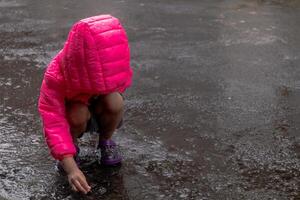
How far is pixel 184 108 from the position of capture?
3871 mm

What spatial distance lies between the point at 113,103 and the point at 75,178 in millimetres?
471

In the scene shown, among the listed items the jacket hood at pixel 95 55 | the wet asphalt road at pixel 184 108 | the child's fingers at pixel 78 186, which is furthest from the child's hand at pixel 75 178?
the jacket hood at pixel 95 55

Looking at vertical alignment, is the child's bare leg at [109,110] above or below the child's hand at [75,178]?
above

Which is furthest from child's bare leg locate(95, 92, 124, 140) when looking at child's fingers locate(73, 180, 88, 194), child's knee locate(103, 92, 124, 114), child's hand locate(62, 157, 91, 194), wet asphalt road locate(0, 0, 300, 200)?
child's fingers locate(73, 180, 88, 194)

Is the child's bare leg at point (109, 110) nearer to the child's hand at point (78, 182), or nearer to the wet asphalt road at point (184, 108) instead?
the wet asphalt road at point (184, 108)

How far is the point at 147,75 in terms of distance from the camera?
4559 mm

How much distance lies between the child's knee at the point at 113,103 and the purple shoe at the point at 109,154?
0.27 meters

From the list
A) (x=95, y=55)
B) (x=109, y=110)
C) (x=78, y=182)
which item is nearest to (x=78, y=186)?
(x=78, y=182)

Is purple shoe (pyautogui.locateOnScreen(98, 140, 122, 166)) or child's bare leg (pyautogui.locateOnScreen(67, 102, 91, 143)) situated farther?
purple shoe (pyautogui.locateOnScreen(98, 140, 122, 166))

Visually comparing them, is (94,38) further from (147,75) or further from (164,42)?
(164,42)

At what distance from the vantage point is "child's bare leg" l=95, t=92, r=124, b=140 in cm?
282

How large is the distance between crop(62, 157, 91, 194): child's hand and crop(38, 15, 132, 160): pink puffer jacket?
0.16 feet

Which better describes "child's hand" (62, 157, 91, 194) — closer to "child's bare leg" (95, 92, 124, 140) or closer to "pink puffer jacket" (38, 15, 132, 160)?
"pink puffer jacket" (38, 15, 132, 160)

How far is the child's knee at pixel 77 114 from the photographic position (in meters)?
2.76
